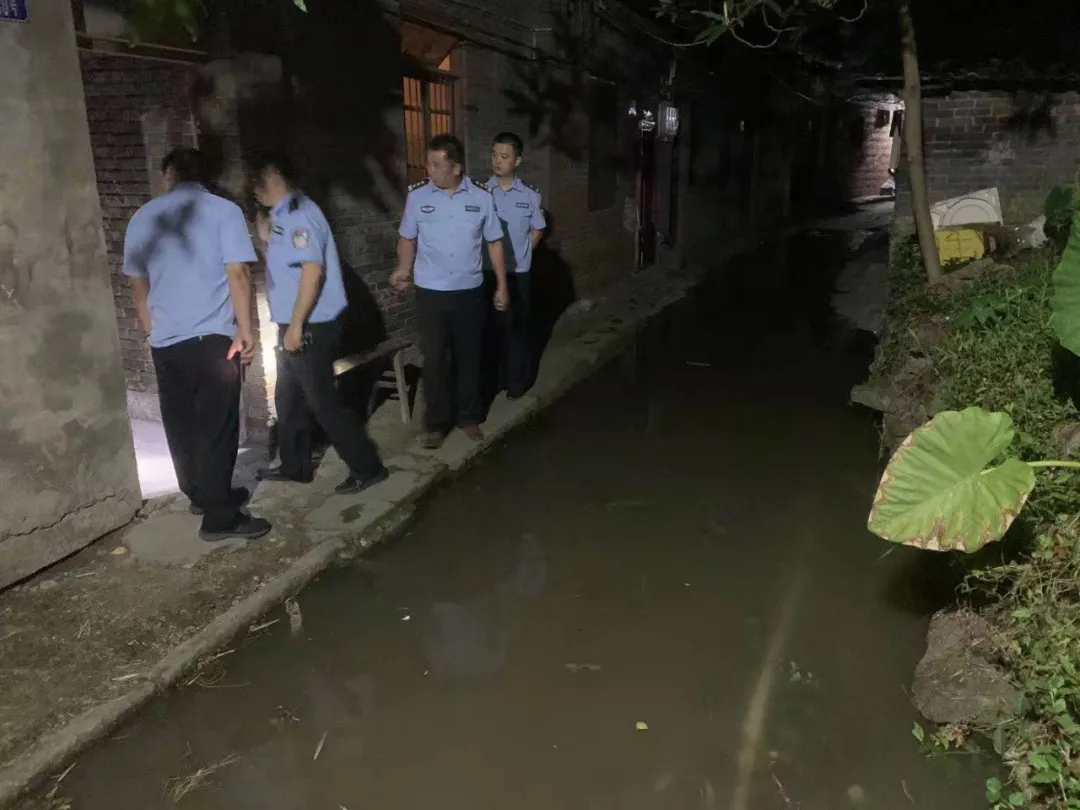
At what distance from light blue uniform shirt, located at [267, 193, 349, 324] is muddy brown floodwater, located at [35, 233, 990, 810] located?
4.58ft

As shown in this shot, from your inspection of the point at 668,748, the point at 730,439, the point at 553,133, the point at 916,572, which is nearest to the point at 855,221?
the point at 553,133

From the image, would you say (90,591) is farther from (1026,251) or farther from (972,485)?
(1026,251)

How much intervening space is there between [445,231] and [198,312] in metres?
1.91

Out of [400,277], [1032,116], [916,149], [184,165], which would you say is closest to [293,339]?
[184,165]

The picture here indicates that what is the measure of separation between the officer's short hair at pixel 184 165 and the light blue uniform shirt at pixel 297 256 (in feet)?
1.80

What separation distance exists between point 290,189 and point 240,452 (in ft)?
6.65

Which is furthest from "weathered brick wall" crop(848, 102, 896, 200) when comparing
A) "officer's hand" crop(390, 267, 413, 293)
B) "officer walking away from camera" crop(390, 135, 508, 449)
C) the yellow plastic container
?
"officer's hand" crop(390, 267, 413, 293)

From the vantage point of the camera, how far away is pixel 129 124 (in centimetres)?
572

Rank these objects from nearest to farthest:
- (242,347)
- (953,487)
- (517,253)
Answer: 1. (953,487)
2. (242,347)
3. (517,253)

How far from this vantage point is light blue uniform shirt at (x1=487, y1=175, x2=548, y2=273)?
6.88 m

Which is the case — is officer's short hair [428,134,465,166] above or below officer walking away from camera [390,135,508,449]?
above

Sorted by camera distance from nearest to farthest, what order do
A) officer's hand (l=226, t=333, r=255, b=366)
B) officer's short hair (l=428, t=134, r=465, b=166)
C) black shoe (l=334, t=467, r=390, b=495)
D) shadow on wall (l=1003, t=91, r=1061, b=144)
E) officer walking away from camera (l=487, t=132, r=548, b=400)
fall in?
officer's hand (l=226, t=333, r=255, b=366), black shoe (l=334, t=467, r=390, b=495), officer's short hair (l=428, t=134, r=465, b=166), officer walking away from camera (l=487, t=132, r=548, b=400), shadow on wall (l=1003, t=91, r=1061, b=144)

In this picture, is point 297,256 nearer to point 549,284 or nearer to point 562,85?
point 549,284

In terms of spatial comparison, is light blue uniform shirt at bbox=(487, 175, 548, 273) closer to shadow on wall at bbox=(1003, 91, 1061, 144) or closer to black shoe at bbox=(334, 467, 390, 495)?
black shoe at bbox=(334, 467, 390, 495)
